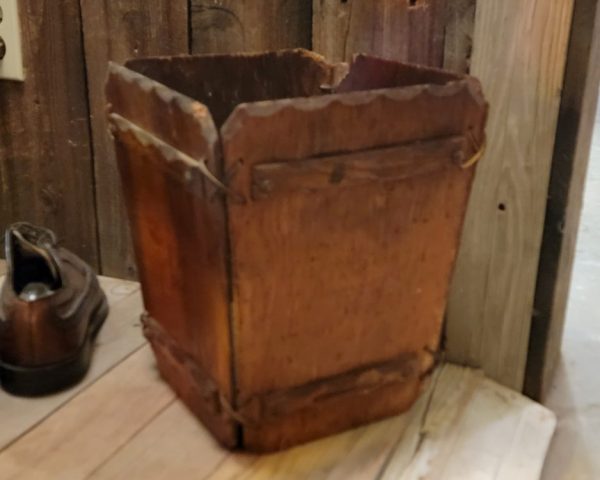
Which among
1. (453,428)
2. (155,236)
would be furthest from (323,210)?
(453,428)

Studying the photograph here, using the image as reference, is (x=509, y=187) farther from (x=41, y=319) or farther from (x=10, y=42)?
(x=10, y=42)

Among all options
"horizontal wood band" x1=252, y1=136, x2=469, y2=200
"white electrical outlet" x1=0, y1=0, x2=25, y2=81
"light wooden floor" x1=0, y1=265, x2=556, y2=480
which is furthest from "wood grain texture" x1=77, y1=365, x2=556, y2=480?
"white electrical outlet" x1=0, y1=0, x2=25, y2=81

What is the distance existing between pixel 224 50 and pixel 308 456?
0.55 m

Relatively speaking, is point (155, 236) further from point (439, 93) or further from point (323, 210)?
point (439, 93)

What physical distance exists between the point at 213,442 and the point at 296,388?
0.39 ft

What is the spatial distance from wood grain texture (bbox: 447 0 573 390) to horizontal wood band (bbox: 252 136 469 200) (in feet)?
0.57

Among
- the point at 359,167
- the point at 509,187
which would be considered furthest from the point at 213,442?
the point at 509,187

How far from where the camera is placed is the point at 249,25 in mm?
1053

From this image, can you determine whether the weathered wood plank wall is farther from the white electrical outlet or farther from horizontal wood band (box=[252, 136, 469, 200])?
horizontal wood band (box=[252, 136, 469, 200])

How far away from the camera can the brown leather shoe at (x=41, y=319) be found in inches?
34.7

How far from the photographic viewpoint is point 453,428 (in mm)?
910

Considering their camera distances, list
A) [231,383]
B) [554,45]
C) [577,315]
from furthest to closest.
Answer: [577,315], [554,45], [231,383]

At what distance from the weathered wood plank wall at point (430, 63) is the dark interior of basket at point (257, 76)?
2.4 inches

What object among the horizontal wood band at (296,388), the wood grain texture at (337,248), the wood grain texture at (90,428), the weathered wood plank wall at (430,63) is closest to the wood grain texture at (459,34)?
the weathered wood plank wall at (430,63)
